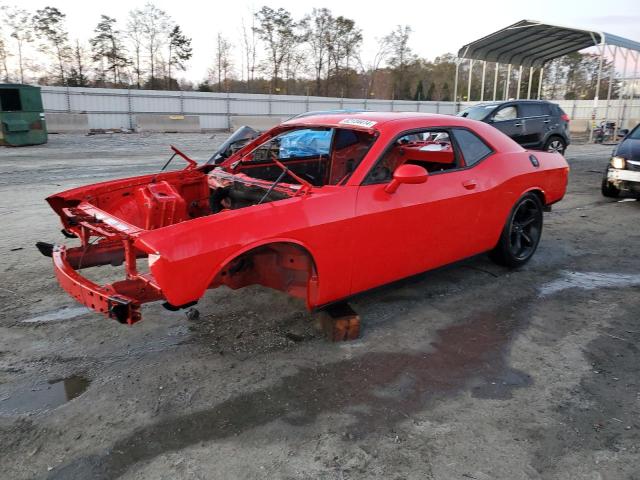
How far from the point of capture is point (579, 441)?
96.3 inches

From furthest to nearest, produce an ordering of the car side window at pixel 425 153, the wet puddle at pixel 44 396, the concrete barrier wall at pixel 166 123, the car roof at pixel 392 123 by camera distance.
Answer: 1. the concrete barrier wall at pixel 166 123
2. the car side window at pixel 425 153
3. the car roof at pixel 392 123
4. the wet puddle at pixel 44 396

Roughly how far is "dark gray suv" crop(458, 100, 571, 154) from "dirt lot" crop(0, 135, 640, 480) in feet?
25.7

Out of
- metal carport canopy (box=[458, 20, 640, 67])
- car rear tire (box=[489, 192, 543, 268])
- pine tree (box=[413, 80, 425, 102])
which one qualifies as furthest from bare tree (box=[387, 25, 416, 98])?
car rear tire (box=[489, 192, 543, 268])

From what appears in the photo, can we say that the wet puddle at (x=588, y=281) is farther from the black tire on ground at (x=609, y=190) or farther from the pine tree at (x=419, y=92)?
the pine tree at (x=419, y=92)

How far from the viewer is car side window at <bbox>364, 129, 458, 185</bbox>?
395 centimetres

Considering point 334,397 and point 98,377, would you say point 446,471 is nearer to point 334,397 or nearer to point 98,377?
point 334,397

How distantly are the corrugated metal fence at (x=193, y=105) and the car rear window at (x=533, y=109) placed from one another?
13041mm

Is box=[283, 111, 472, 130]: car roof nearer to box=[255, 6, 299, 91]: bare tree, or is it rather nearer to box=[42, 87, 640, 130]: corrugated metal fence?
box=[42, 87, 640, 130]: corrugated metal fence

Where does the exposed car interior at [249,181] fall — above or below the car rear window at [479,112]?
below

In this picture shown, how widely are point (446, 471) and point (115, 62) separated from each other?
1599 inches

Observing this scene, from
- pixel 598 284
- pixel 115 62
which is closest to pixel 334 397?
pixel 598 284

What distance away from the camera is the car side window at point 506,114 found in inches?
466

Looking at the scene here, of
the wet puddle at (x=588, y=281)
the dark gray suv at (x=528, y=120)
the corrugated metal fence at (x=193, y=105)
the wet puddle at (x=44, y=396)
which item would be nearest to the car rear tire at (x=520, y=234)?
the wet puddle at (x=588, y=281)

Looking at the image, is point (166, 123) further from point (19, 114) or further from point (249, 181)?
point (249, 181)
